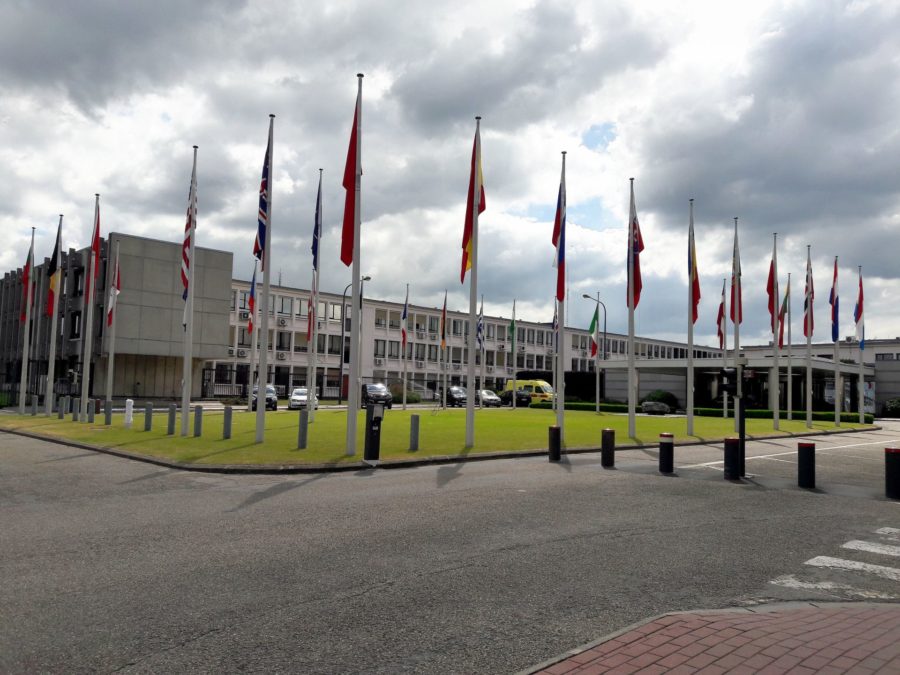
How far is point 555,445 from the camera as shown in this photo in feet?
56.2

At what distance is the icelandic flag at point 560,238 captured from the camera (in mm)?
21172

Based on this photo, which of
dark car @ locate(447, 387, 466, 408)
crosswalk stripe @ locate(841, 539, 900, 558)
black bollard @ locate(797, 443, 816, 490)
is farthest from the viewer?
dark car @ locate(447, 387, 466, 408)

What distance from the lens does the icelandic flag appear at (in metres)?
21.2

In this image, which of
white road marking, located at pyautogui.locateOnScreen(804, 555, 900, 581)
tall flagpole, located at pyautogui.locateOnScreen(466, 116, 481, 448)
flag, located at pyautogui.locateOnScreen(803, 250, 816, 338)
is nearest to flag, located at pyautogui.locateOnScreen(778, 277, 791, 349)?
flag, located at pyautogui.locateOnScreen(803, 250, 816, 338)

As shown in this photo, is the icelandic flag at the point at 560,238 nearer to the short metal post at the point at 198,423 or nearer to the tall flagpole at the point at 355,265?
the tall flagpole at the point at 355,265

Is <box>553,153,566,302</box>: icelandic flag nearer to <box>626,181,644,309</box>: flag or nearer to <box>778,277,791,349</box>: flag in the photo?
<box>626,181,644,309</box>: flag

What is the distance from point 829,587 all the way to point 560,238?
1550 cm

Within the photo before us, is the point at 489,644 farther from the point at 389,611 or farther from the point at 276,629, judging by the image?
the point at 276,629

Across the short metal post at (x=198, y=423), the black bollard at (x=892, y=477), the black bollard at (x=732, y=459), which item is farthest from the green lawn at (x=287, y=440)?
the black bollard at (x=892, y=477)

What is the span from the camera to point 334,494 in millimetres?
11508

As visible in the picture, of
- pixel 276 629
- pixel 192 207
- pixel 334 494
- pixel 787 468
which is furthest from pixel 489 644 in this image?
pixel 192 207

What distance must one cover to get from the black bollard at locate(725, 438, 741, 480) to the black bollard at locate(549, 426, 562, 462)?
4.04 metres

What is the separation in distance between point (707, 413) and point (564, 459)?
1397 inches

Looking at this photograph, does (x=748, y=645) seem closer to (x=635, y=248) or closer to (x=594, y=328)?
(x=635, y=248)
